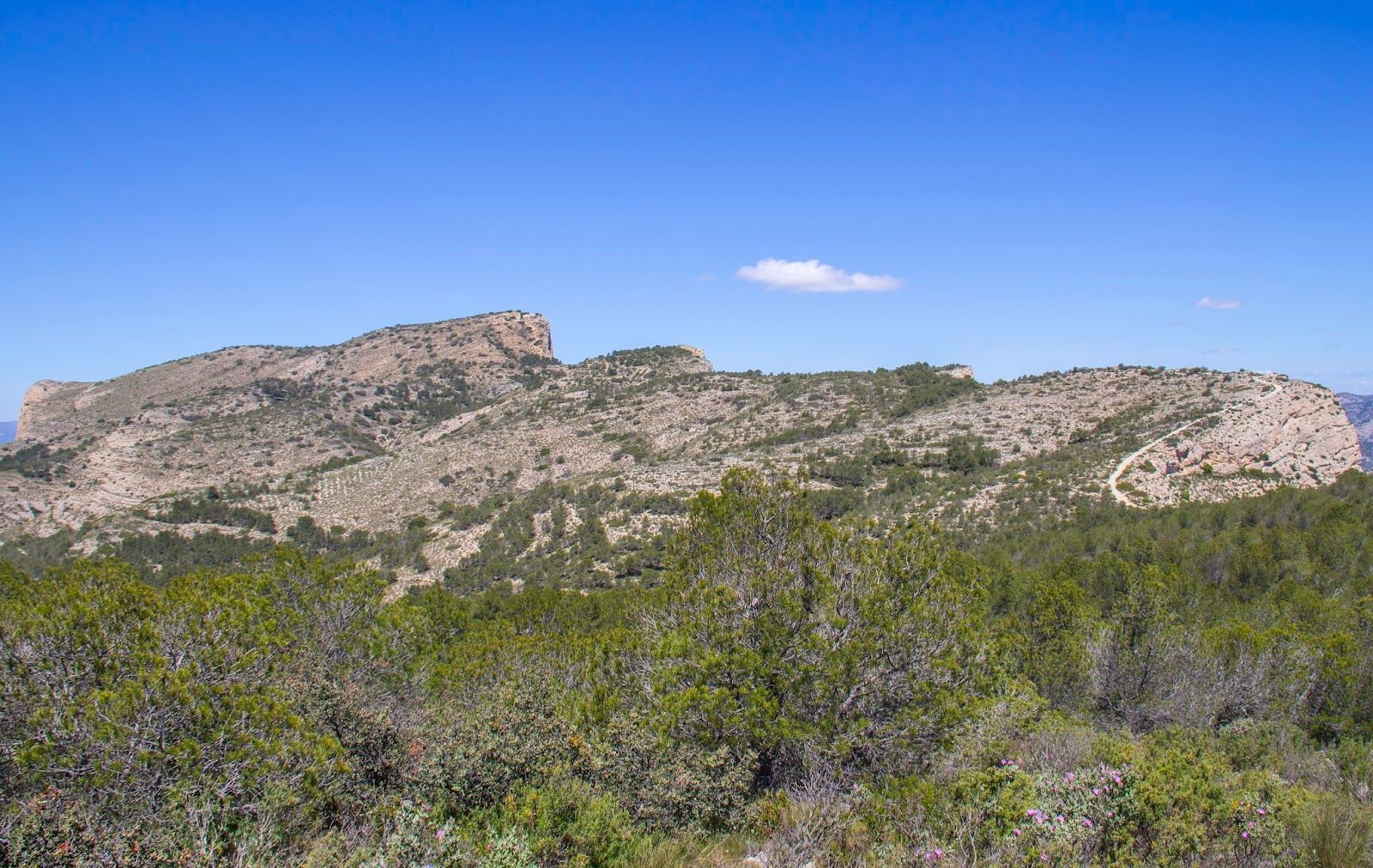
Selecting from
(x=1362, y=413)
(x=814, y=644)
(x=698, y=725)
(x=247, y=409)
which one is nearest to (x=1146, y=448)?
(x=814, y=644)

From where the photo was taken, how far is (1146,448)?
38625 mm

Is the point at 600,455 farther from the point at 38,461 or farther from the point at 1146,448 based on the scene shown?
the point at 38,461

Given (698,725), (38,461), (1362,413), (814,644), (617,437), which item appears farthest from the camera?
(1362,413)

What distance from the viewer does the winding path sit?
115 ft

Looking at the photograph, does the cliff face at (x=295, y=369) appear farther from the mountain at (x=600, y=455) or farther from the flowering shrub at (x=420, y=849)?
the flowering shrub at (x=420, y=849)

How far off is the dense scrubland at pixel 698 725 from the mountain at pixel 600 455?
701 inches

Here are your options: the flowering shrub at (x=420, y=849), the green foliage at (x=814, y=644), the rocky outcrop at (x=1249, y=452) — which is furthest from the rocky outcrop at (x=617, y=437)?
the flowering shrub at (x=420, y=849)

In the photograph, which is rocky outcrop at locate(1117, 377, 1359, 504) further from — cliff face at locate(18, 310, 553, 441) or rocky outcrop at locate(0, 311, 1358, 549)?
cliff face at locate(18, 310, 553, 441)

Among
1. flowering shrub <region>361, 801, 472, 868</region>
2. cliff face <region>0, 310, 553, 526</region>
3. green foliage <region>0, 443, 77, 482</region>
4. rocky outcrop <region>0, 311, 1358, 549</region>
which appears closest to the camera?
flowering shrub <region>361, 801, 472, 868</region>

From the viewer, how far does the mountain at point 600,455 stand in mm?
37688

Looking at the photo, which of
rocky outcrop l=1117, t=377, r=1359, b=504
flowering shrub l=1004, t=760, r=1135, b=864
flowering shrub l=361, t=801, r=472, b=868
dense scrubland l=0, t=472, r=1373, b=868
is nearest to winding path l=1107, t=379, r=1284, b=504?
rocky outcrop l=1117, t=377, r=1359, b=504

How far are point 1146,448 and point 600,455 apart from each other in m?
33.8

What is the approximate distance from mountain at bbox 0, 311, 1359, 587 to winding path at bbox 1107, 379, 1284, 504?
0.16 meters

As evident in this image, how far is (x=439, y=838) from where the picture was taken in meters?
5.91
